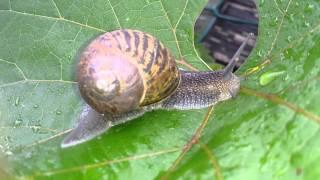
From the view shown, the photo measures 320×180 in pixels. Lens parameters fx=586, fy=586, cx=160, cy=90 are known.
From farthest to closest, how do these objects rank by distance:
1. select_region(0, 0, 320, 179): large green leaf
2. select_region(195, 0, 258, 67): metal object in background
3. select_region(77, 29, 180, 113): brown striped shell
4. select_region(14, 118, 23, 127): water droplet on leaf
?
select_region(195, 0, 258, 67): metal object in background
select_region(14, 118, 23, 127): water droplet on leaf
select_region(77, 29, 180, 113): brown striped shell
select_region(0, 0, 320, 179): large green leaf

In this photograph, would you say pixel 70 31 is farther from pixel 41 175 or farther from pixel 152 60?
pixel 41 175

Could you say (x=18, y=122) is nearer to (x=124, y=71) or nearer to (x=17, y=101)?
(x=17, y=101)

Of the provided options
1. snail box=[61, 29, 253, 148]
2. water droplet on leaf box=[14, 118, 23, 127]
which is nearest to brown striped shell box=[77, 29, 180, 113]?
snail box=[61, 29, 253, 148]

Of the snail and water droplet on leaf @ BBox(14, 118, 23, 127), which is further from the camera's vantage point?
water droplet on leaf @ BBox(14, 118, 23, 127)

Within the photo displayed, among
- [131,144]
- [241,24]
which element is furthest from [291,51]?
[241,24]

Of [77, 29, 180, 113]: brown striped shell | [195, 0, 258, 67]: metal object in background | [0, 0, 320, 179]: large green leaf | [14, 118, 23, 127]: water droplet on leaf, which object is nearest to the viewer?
[0, 0, 320, 179]: large green leaf

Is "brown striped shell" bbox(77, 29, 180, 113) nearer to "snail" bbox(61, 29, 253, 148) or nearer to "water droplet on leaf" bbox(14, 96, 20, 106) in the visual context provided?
"snail" bbox(61, 29, 253, 148)

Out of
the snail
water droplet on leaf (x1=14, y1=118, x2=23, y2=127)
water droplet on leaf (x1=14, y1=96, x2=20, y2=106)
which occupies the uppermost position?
the snail

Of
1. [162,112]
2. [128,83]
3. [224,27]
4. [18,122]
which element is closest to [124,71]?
[128,83]
